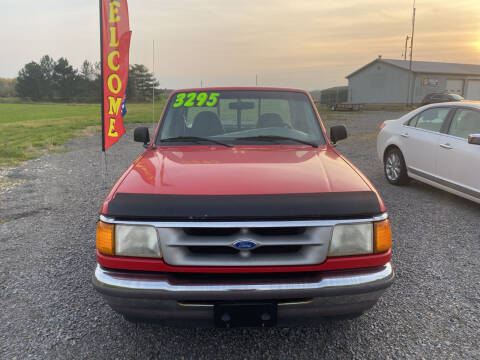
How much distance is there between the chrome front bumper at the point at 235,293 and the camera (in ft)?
6.59

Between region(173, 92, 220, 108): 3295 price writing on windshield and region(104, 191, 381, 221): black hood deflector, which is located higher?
region(173, 92, 220, 108): 3295 price writing on windshield

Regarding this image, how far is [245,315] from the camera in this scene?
204 centimetres

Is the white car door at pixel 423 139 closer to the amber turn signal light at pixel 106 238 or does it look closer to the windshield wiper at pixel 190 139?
the windshield wiper at pixel 190 139

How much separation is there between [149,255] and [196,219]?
1.14 ft

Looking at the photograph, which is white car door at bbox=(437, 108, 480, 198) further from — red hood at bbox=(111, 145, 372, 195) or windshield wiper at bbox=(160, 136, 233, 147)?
windshield wiper at bbox=(160, 136, 233, 147)

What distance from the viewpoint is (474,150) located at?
17.0 feet

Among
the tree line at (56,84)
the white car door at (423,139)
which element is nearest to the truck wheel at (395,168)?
the white car door at (423,139)

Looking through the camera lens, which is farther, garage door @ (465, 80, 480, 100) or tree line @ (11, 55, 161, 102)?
tree line @ (11, 55, 161, 102)

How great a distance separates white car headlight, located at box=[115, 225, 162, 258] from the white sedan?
4746mm

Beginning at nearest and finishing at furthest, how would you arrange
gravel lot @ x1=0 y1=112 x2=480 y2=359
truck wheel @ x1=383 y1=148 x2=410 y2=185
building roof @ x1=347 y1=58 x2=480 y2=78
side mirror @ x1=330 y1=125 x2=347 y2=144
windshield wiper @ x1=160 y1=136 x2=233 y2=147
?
gravel lot @ x1=0 y1=112 x2=480 y2=359
windshield wiper @ x1=160 y1=136 x2=233 y2=147
side mirror @ x1=330 y1=125 x2=347 y2=144
truck wheel @ x1=383 y1=148 x2=410 y2=185
building roof @ x1=347 y1=58 x2=480 y2=78

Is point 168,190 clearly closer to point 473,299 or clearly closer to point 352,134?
point 473,299

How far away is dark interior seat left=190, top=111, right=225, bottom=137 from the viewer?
3.43 m

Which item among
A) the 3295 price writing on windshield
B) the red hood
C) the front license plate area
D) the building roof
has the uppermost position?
the building roof

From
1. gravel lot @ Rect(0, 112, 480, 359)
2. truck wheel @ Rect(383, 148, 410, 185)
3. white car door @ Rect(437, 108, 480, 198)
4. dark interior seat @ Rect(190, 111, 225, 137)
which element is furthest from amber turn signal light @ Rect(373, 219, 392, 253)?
truck wheel @ Rect(383, 148, 410, 185)
